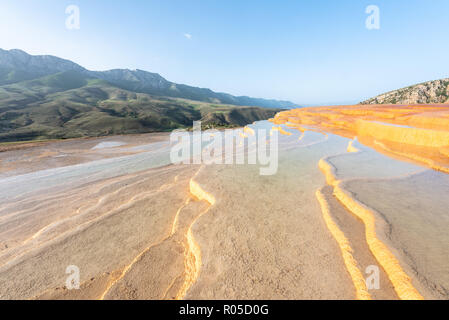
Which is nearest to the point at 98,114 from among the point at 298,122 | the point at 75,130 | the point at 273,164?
the point at 75,130

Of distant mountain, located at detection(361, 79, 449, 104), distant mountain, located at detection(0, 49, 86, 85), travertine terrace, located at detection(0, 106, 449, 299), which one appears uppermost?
distant mountain, located at detection(0, 49, 86, 85)

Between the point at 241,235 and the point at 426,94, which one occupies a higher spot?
the point at 426,94

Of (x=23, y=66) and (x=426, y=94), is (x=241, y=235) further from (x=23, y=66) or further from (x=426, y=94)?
(x=23, y=66)

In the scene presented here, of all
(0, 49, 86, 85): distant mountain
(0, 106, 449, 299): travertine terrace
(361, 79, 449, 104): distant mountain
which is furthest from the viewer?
(0, 49, 86, 85): distant mountain

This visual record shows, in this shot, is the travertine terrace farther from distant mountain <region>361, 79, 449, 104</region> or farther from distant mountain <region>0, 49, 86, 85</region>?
distant mountain <region>0, 49, 86, 85</region>

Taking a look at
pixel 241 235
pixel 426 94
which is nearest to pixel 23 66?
pixel 241 235

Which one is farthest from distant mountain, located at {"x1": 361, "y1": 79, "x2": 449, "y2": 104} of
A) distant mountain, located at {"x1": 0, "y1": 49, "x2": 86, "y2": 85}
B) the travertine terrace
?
distant mountain, located at {"x1": 0, "y1": 49, "x2": 86, "y2": 85}

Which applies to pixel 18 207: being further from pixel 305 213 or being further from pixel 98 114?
pixel 98 114

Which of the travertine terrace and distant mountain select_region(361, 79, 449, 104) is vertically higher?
distant mountain select_region(361, 79, 449, 104)

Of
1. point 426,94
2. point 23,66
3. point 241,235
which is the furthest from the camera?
point 23,66

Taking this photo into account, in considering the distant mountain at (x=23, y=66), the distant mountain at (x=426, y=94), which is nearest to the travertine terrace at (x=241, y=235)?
the distant mountain at (x=426, y=94)

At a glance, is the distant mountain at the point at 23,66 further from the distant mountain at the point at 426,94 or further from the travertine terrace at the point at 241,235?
the distant mountain at the point at 426,94
